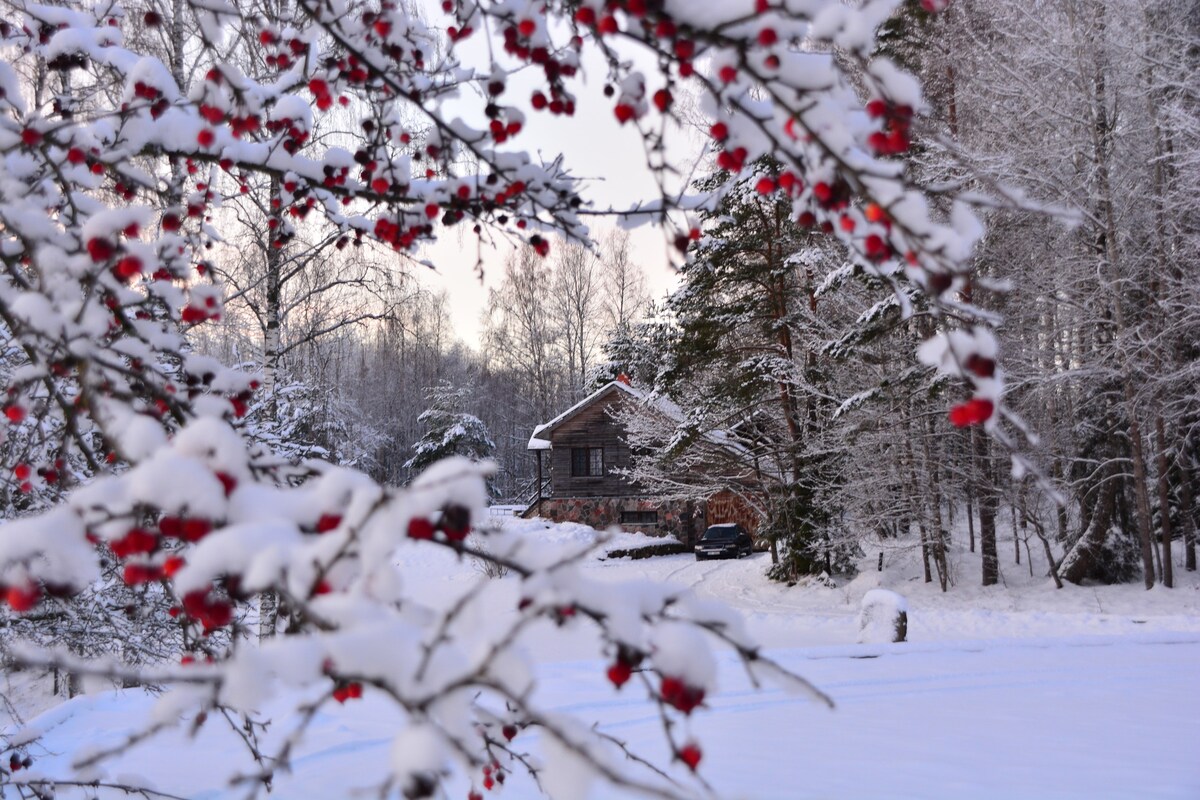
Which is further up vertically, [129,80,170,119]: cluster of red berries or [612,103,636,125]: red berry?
[129,80,170,119]: cluster of red berries

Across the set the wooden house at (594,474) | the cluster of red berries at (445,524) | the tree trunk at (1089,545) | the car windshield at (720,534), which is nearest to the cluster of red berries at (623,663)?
the cluster of red berries at (445,524)

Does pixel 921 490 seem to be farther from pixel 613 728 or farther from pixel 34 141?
pixel 34 141

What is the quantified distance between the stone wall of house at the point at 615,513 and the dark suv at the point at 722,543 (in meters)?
2.53

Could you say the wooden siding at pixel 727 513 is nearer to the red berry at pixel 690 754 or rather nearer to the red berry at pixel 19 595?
the red berry at pixel 690 754

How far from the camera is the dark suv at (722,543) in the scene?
60.4 ft

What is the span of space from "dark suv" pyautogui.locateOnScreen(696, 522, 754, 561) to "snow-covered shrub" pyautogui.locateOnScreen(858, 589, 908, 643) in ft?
34.0

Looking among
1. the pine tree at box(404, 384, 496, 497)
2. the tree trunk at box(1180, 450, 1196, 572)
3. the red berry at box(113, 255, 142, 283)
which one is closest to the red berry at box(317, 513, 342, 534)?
the red berry at box(113, 255, 142, 283)

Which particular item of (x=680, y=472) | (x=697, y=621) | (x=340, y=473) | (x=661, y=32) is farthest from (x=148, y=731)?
(x=680, y=472)

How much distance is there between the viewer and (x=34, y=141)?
1725 millimetres

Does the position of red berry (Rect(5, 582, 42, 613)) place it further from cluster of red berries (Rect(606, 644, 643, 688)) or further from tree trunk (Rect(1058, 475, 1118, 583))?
tree trunk (Rect(1058, 475, 1118, 583))

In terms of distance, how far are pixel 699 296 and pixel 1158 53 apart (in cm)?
771

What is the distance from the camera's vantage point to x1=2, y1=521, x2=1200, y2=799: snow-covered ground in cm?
342

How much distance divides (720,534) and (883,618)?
10991 mm

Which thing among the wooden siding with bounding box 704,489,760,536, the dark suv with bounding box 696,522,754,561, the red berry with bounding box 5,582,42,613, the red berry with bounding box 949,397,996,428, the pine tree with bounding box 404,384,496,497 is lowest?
the dark suv with bounding box 696,522,754,561
